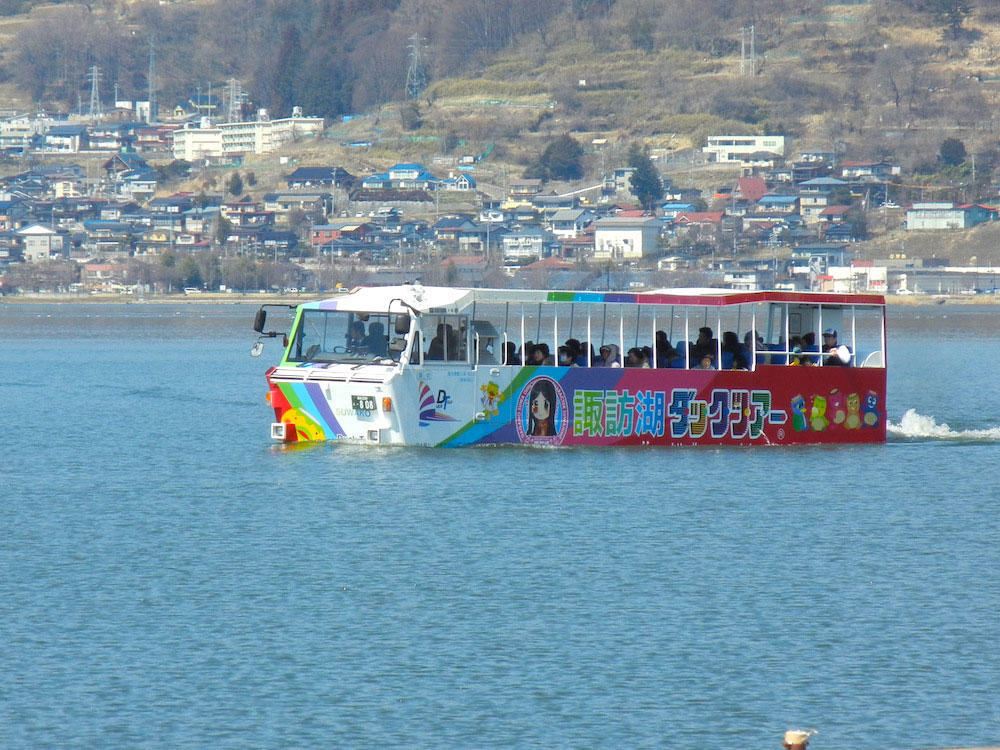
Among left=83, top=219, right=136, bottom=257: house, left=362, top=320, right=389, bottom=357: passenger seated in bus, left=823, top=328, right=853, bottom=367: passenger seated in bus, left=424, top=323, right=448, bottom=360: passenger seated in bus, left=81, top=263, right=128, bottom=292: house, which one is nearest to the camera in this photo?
left=424, top=323, right=448, bottom=360: passenger seated in bus

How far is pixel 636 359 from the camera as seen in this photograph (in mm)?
31750

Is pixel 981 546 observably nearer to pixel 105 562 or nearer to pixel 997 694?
pixel 997 694

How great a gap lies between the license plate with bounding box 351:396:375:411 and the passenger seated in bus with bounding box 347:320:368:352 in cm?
108

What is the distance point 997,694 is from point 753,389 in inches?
635

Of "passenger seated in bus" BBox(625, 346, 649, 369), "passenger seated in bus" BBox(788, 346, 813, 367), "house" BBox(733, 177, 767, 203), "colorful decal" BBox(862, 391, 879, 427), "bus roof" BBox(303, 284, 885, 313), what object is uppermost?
"house" BBox(733, 177, 767, 203)

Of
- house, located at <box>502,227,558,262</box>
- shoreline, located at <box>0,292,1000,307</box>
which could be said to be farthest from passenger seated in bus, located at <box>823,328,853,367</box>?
house, located at <box>502,227,558,262</box>

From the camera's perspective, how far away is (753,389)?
32562mm

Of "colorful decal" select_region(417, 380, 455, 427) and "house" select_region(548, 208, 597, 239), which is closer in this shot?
"colorful decal" select_region(417, 380, 455, 427)

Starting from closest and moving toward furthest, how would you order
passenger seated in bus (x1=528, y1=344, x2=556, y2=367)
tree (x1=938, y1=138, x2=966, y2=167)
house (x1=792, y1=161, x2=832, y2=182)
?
passenger seated in bus (x1=528, y1=344, x2=556, y2=367)
tree (x1=938, y1=138, x2=966, y2=167)
house (x1=792, y1=161, x2=832, y2=182)

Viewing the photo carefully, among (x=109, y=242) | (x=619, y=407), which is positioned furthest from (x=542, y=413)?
(x=109, y=242)

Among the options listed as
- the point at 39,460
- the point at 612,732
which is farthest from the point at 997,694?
the point at 39,460

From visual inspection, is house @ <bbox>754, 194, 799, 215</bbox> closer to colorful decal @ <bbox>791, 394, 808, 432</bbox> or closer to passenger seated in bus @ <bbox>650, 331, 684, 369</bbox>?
colorful decal @ <bbox>791, 394, 808, 432</bbox>

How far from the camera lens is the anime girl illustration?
30969mm

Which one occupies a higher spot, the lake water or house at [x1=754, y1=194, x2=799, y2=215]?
house at [x1=754, y1=194, x2=799, y2=215]
